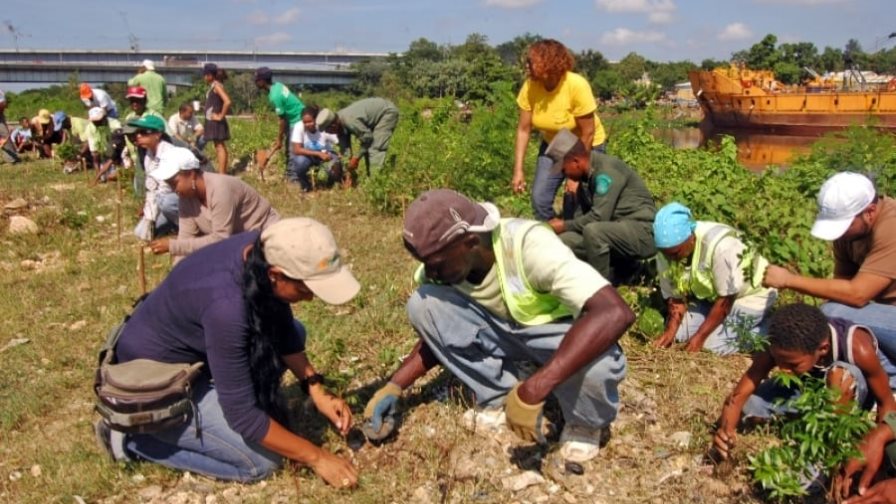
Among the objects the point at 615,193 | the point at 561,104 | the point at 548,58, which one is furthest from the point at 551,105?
the point at 615,193

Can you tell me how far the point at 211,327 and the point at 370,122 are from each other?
6475 mm

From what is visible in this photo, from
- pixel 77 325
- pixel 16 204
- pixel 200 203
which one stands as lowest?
pixel 77 325

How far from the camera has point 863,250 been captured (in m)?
3.19

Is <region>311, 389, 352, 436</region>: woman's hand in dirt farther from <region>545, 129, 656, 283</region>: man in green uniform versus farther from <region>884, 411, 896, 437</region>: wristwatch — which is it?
<region>545, 129, 656, 283</region>: man in green uniform

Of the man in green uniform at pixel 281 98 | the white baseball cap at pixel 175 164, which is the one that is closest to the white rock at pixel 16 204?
the man in green uniform at pixel 281 98

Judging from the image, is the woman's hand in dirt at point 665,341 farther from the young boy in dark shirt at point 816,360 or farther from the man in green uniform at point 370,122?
the man in green uniform at point 370,122

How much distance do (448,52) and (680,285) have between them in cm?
7739

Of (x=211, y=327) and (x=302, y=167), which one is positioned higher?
(x=211, y=327)

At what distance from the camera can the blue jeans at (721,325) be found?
Result: 3842 mm

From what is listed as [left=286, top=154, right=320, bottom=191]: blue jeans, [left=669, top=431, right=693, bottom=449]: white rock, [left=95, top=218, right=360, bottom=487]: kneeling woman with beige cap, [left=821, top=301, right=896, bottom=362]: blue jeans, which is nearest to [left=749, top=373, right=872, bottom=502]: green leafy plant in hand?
[left=669, top=431, right=693, bottom=449]: white rock

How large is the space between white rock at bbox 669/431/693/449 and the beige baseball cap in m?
1.52

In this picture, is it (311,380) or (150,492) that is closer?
(150,492)

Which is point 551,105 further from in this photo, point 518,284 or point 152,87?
point 152,87

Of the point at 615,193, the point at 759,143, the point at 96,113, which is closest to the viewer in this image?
the point at 615,193
